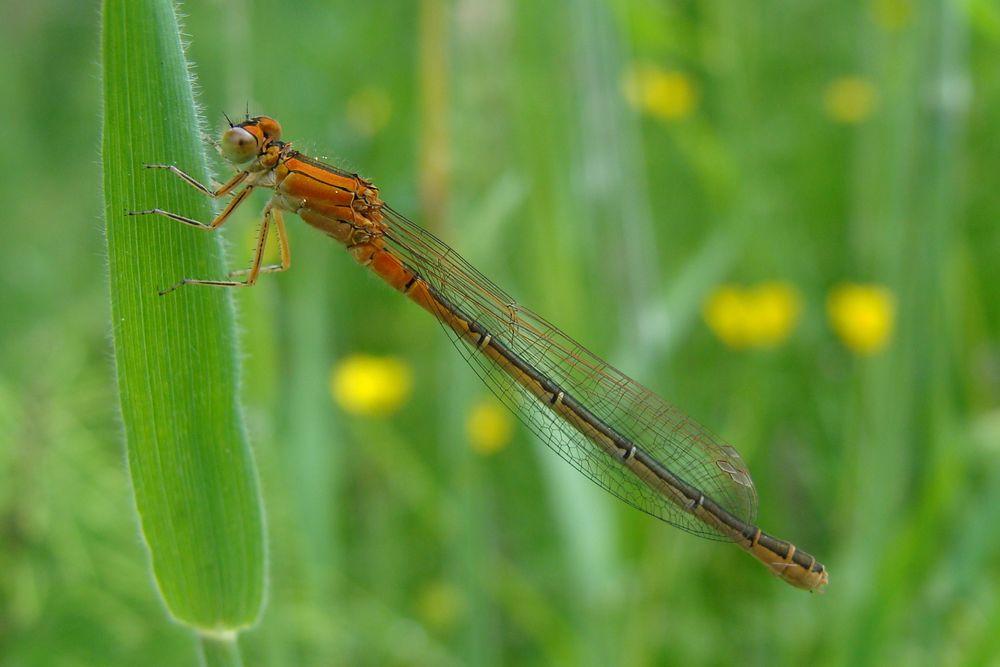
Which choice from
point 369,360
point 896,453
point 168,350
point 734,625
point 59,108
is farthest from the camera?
point 59,108

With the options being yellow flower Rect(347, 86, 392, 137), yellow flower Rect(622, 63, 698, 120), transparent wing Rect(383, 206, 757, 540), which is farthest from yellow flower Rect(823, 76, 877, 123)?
transparent wing Rect(383, 206, 757, 540)

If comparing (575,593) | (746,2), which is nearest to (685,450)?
(575,593)

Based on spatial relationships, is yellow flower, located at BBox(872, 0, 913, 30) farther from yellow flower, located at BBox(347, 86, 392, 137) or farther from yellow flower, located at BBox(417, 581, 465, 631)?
yellow flower, located at BBox(417, 581, 465, 631)

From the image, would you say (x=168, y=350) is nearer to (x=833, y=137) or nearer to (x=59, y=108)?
(x=833, y=137)

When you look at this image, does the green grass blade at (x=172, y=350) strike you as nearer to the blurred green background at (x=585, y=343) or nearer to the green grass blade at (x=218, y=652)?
the green grass blade at (x=218, y=652)

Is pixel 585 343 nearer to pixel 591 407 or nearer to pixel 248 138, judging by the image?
pixel 591 407

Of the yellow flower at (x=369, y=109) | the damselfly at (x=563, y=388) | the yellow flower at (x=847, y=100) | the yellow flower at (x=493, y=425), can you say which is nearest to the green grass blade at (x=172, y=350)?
the damselfly at (x=563, y=388)
